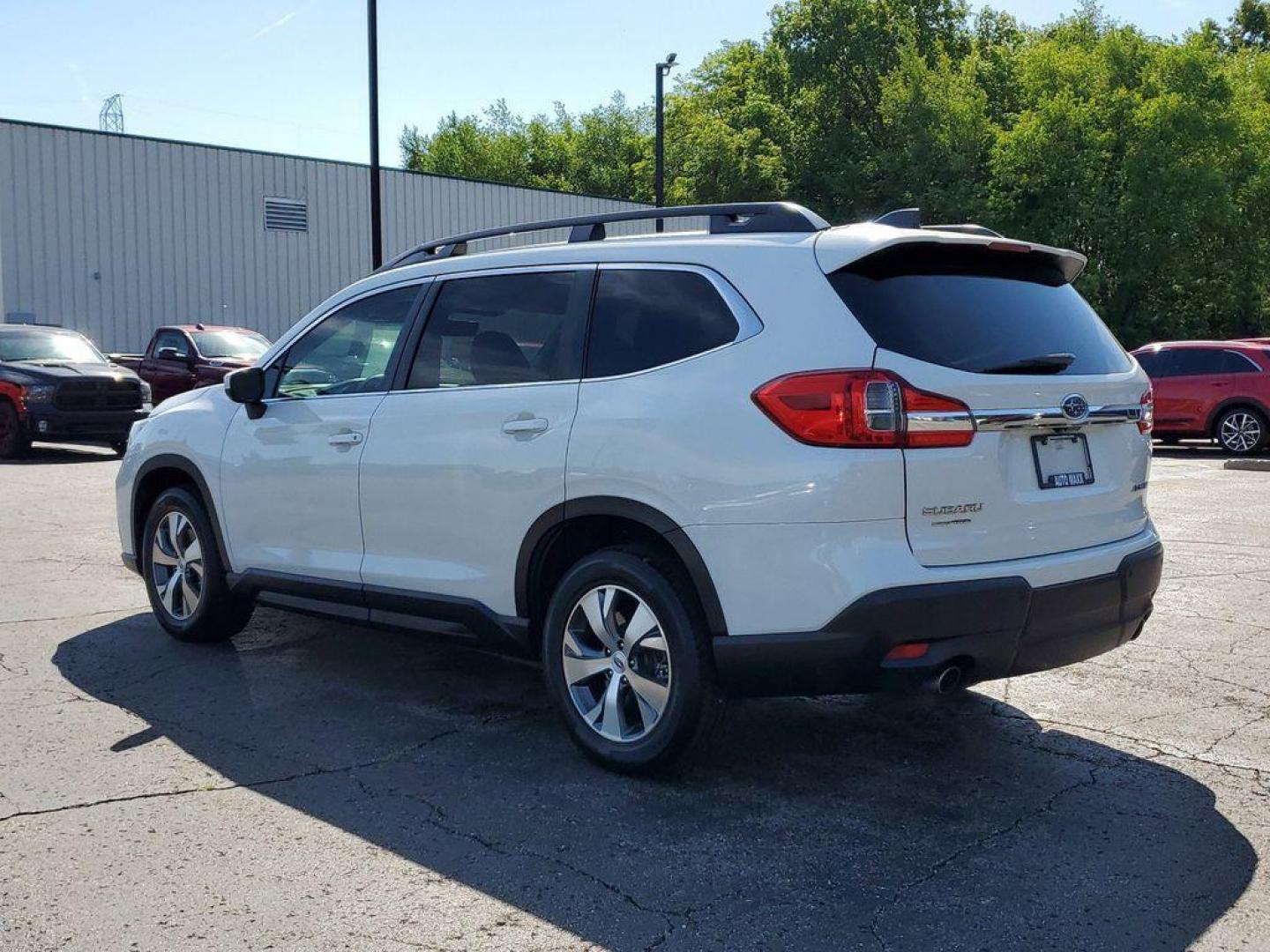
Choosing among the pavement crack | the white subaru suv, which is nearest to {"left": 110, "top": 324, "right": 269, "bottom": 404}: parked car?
the white subaru suv

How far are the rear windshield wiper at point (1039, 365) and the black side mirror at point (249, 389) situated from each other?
11.1ft

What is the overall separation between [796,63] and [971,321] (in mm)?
53686

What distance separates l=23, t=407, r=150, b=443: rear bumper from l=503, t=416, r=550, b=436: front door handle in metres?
13.3

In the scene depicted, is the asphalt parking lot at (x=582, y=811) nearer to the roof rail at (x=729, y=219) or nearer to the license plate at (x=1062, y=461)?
the license plate at (x=1062, y=461)

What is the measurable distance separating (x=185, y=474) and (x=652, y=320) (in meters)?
3.10

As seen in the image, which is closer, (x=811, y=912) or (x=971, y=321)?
(x=811, y=912)

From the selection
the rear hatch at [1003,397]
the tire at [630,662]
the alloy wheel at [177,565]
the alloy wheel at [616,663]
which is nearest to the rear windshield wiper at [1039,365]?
the rear hatch at [1003,397]

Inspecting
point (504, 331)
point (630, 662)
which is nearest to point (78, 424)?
point (504, 331)

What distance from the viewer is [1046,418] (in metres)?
4.16

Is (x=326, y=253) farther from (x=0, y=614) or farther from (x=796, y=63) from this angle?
(x=796, y=63)

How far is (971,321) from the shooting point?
4211 mm

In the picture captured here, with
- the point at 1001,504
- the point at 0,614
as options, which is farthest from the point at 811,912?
the point at 0,614

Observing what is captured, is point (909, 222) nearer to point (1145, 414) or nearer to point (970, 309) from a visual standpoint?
point (970, 309)

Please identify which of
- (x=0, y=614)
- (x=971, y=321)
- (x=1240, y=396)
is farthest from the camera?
(x=1240, y=396)
